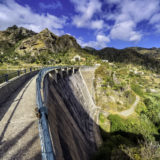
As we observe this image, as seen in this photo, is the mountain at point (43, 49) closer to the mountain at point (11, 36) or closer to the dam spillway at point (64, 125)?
the mountain at point (11, 36)

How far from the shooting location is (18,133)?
175 inches

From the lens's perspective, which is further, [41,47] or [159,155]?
[41,47]

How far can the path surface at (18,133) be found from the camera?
3699 millimetres

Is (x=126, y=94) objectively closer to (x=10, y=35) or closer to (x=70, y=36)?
(x=70, y=36)

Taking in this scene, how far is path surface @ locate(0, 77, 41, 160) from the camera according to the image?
12.1 feet

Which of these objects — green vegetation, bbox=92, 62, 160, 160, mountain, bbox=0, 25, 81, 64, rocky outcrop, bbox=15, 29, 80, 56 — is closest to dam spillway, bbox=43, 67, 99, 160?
green vegetation, bbox=92, 62, 160, 160

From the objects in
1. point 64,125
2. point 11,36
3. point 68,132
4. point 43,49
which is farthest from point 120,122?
point 11,36

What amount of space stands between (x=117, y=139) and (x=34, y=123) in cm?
2273

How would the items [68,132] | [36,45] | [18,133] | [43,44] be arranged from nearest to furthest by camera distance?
1. [18,133]
2. [68,132]
3. [36,45]
4. [43,44]

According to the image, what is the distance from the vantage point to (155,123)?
1437 inches

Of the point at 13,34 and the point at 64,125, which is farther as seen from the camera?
the point at 13,34

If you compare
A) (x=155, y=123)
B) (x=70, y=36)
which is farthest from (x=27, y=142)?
(x=70, y=36)

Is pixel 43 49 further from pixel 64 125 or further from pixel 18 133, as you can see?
pixel 18 133

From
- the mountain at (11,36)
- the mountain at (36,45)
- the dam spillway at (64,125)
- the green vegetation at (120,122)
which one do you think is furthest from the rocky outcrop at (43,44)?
the dam spillway at (64,125)
